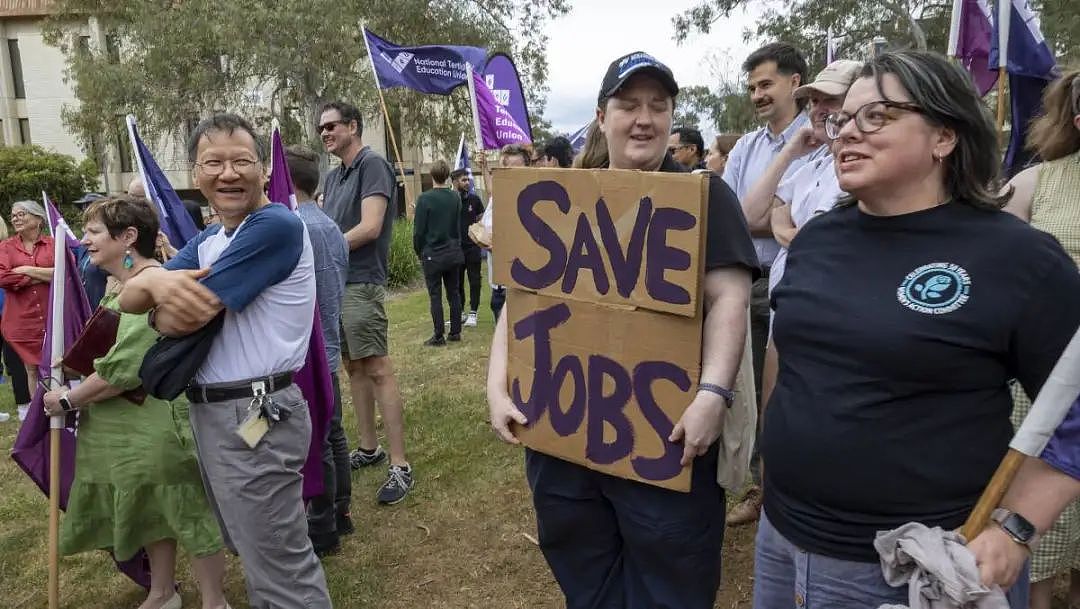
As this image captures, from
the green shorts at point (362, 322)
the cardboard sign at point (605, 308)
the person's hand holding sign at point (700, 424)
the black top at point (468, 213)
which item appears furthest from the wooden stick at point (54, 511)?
Answer: the black top at point (468, 213)

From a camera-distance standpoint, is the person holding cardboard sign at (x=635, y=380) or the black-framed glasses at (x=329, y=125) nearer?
the person holding cardboard sign at (x=635, y=380)

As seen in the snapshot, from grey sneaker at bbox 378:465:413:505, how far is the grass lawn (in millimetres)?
56

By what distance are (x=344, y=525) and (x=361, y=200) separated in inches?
73.1

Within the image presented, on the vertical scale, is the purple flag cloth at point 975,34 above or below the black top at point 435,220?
above

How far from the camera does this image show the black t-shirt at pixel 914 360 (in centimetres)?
132

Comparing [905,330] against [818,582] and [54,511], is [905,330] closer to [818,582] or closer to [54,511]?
[818,582]

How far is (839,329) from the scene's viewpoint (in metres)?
1.46

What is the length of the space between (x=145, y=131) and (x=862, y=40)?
2266 centimetres

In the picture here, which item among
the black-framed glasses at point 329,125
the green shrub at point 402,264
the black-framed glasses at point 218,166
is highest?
the black-framed glasses at point 329,125

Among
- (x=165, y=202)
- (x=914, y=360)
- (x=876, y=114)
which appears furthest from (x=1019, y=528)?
(x=165, y=202)

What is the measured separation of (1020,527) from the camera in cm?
129

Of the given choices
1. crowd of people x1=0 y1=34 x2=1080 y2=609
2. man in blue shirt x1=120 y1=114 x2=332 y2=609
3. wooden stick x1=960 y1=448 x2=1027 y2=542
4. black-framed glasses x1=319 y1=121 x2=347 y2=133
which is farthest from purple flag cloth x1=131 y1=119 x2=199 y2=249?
wooden stick x1=960 y1=448 x2=1027 y2=542

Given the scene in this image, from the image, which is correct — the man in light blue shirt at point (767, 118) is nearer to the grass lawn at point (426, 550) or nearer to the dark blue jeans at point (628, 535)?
the grass lawn at point (426, 550)

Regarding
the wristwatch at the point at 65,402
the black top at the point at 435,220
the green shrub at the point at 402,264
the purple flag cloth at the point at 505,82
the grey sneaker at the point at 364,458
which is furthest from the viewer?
the green shrub at the point at 402,264
